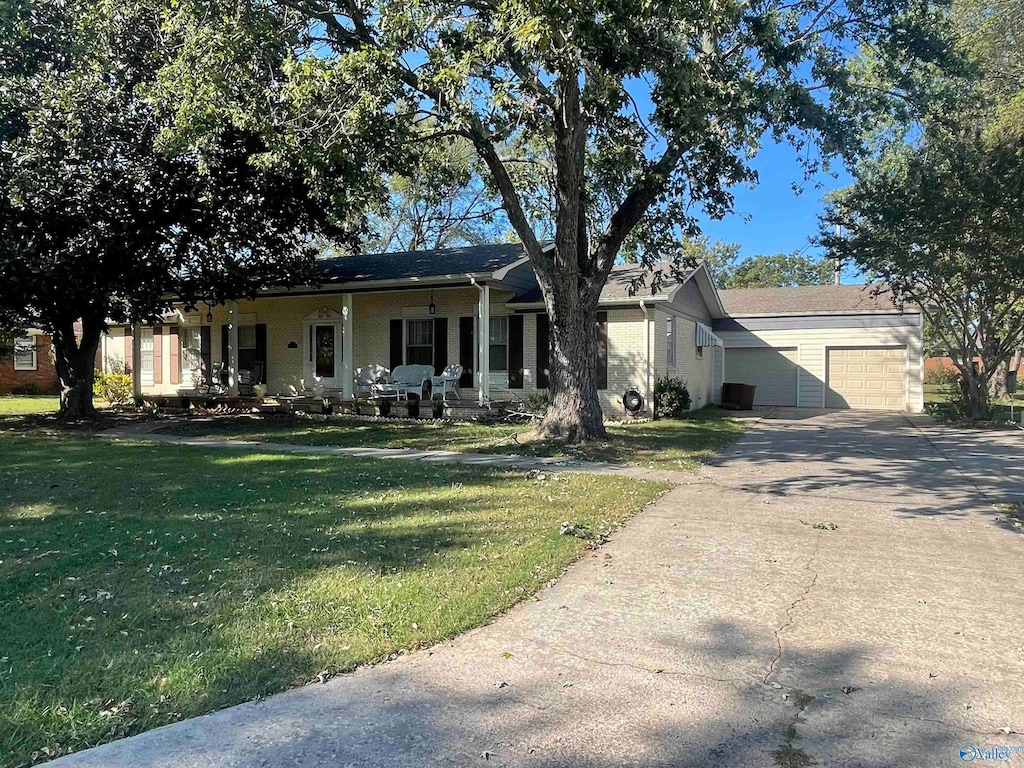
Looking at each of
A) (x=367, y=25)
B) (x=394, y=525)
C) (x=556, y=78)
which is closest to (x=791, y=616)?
(x=394, y=525)

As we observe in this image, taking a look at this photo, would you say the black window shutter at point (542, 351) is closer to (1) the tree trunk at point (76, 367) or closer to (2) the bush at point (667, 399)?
(2) the bush at point (667, 399)

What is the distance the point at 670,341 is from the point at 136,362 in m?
16.2

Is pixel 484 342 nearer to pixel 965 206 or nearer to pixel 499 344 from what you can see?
pixel 499 344

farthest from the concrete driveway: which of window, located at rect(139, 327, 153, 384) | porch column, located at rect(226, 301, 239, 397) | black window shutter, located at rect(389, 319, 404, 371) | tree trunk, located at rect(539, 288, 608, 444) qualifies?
window, located at rect(139, 327, 153, 384)

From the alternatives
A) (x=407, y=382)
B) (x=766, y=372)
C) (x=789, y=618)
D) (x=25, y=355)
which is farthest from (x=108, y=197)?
(x=766, y=372)

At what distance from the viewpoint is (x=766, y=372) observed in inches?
906

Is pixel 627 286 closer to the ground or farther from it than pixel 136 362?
farther from it

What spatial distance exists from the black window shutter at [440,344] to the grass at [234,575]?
9234 millimetres

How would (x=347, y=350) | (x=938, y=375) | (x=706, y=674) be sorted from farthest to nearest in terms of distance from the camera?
(x=938, y=375) → (x=347, y=350) → (x=706, y=674)

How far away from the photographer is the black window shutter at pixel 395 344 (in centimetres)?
1798

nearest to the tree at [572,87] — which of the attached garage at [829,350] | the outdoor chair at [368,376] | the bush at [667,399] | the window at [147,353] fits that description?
the bush at [667,399]

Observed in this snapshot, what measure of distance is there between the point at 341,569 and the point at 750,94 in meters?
7.95

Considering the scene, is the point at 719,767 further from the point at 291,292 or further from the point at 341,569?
the point at 291,292

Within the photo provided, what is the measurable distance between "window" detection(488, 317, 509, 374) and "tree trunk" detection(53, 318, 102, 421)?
31.3 feet
